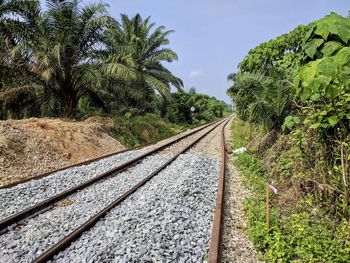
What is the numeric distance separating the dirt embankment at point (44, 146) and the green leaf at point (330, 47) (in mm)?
7142

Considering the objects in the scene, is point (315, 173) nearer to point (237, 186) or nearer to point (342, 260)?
point (342, 260)

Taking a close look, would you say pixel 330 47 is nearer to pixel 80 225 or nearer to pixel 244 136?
pixel 80 225

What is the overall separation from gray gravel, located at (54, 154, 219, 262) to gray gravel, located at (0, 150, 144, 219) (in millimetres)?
1723

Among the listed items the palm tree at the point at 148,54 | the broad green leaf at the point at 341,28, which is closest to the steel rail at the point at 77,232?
the broad green leaf at the point at 341,28

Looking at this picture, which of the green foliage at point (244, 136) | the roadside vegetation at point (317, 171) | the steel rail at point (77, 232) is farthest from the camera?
the green foliage at point (244, 136)

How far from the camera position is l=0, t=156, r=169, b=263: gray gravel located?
4039 mm

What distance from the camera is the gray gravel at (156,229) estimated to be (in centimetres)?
385

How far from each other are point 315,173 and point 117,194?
151 inches

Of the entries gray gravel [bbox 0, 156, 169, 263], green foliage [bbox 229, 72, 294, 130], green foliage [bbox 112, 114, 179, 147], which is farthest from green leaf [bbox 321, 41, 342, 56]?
green foliage [bbox 112, 114, 179, 147]

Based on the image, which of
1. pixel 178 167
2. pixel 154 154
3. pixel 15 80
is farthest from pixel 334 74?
pixel 15 80

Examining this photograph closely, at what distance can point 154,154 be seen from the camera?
38.5ft

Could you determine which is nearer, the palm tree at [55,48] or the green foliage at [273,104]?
the green foliage at [273,104]

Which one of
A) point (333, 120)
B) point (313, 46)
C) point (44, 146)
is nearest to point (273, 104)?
point (333, 120)

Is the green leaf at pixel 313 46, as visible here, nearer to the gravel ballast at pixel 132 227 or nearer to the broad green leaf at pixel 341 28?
the broad green leaf at pixel 341 28
